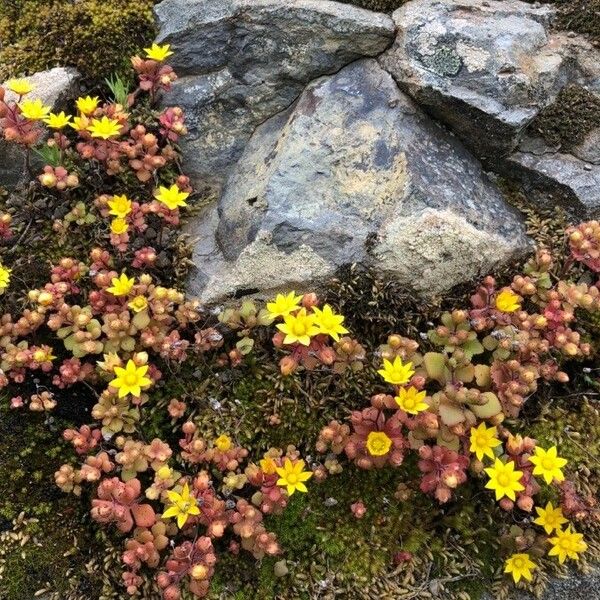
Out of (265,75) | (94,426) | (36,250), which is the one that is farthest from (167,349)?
(265,75)

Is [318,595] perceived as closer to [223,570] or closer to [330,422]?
[223,570]

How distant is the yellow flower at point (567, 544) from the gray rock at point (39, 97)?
3678mm

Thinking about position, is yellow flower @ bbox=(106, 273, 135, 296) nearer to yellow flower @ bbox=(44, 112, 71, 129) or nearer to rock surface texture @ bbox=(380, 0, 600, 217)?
yellow flower @ bbox=(44, 112, 71, 129)

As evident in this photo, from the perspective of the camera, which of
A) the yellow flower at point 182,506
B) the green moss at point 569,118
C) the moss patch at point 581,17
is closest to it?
the yellow flower at point 182,506

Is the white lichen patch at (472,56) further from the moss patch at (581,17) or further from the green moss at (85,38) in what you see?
the green moss at (85,38)

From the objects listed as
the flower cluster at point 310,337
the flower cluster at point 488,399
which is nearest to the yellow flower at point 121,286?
the flower cluster at point 310,337

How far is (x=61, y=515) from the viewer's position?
3.38m

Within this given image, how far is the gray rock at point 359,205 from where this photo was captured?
368 centimetres

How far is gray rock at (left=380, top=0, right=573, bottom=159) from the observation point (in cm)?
374

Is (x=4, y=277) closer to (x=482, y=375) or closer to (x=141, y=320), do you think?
(x=141, y=320)

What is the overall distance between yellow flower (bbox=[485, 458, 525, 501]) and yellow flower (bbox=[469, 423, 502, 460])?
81mm

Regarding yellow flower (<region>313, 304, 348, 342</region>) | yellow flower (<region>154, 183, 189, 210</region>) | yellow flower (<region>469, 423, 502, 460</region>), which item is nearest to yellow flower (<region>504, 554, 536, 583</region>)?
yellow flower (<region>469, 423, 502, 460</region>)

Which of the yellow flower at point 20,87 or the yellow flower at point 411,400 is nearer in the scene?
the yellow flower at point 411,400

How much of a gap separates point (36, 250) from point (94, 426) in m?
1.17
